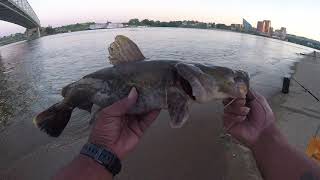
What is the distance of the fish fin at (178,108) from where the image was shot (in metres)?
2.82

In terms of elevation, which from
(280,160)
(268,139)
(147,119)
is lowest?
(280,160)

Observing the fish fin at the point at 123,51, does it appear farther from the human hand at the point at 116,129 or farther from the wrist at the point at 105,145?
the wrist at the point at 105,145

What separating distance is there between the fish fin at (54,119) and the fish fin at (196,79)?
1.27 metres

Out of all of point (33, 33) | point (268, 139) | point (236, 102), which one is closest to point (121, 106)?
point (236, 102)

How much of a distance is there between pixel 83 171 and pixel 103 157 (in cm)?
20

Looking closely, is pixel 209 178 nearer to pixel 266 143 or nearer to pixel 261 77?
pixel 266 143

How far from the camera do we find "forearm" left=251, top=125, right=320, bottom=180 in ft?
9.77

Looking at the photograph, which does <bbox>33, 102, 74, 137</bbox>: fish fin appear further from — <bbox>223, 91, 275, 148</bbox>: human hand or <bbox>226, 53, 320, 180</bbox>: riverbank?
<bbox>226, 53, 320, 180</bbox>: riverbank

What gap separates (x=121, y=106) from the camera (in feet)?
9.38

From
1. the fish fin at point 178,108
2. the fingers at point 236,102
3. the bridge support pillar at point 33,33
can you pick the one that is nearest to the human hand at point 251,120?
the fingers at point 236,102

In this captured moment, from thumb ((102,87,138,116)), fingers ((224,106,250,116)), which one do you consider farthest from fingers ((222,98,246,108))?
thumb ((102,87,138,116))

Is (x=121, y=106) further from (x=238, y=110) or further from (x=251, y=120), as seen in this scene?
(x=251, y=120)

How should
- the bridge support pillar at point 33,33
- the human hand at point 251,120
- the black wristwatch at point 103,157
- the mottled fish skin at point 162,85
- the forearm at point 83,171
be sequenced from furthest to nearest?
the bridge support pillar at point 33,33, the human hand at point 251,120, the mottled fish skin at point 162,85, the black wristwatch at point 103,157, the forearm at point 83,171

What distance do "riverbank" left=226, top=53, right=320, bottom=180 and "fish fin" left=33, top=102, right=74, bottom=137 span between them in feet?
9.00
